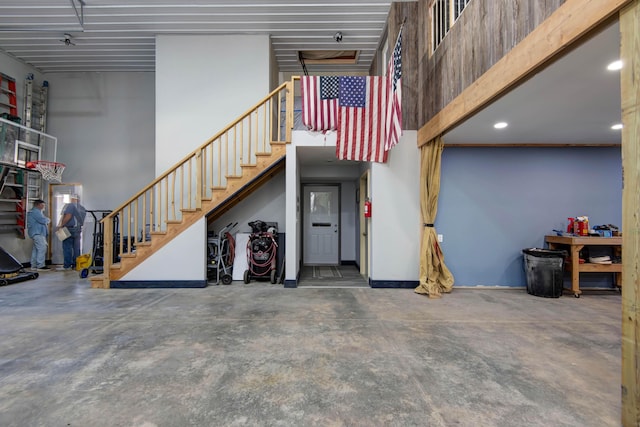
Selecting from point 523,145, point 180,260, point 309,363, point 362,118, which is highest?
point 362,118

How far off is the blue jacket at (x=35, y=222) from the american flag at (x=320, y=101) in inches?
271

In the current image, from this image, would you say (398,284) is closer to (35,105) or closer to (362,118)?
(362,118)

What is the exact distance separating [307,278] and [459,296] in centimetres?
291

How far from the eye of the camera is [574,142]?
5.16 meters

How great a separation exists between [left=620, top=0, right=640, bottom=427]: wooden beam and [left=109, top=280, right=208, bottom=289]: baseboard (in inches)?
211

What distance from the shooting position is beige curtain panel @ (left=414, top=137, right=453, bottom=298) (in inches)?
193

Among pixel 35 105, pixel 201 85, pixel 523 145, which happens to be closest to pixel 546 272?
pixel 523 145

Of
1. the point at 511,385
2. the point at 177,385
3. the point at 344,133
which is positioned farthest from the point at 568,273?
the point at 177,385

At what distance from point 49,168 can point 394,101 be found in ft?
26.1

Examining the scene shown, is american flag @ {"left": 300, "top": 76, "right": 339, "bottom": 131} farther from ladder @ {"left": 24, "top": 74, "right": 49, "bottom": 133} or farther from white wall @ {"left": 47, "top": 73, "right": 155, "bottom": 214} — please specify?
ladder @ {"left": 24, "top": 74, "right": 49, "bottom": 133}

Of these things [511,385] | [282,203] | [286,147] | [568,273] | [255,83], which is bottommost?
[511,385]

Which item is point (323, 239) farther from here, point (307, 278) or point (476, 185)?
point (476, 185)

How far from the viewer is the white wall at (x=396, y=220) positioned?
529cm

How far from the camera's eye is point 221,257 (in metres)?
5.67
